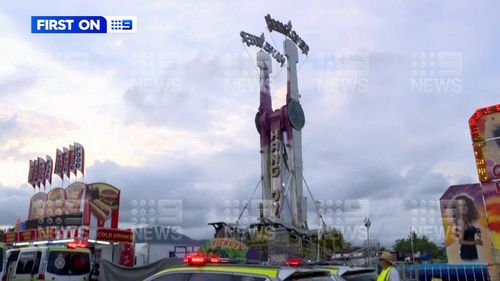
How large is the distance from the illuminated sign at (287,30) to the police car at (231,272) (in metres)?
35.7

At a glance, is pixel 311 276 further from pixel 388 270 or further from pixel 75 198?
pixel 75 198

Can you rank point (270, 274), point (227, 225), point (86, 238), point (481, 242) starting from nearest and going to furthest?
point (270, 274), point (86, 238), point (481, 242), point (227, 225)

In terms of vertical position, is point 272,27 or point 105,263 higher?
point 272,27

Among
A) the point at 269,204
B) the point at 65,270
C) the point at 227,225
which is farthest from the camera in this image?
the point at 269,204

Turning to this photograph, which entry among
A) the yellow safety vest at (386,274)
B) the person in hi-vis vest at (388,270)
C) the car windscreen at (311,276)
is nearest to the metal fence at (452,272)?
the person in hi-vis vest at (388,270)

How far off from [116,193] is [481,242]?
26.7 m

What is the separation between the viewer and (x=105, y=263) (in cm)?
1552

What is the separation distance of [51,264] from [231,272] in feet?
34.9

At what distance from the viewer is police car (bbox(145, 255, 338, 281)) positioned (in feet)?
18.4

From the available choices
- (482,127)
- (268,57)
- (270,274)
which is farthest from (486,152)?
(268,57)

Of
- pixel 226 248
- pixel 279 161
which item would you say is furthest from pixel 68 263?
pixel 279 161

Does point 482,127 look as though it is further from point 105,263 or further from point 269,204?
point 269,204

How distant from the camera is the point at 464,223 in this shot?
28.8 meters

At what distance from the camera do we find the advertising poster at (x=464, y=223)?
1113 inches
